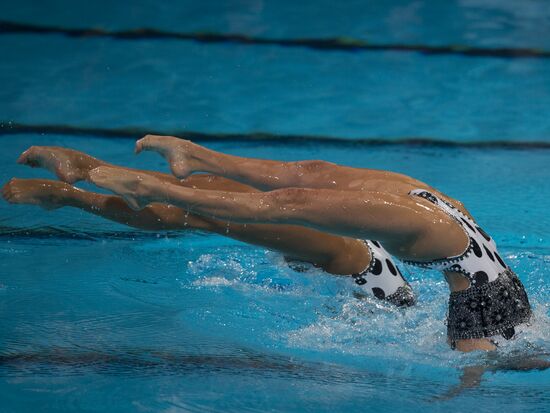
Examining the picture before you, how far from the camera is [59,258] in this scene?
3377 millimetres

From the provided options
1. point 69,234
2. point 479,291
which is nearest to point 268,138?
point 69,234

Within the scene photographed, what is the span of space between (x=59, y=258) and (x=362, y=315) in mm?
1219

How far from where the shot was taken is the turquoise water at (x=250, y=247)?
2234 mm

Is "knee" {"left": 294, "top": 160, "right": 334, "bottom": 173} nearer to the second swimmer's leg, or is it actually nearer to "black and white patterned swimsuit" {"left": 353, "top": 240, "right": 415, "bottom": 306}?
the second swimmer's leg

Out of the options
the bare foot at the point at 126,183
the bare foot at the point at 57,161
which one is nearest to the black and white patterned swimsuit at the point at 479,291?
the bare foot at the point at 126,183

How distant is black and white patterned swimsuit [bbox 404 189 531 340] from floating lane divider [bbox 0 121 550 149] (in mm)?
2113

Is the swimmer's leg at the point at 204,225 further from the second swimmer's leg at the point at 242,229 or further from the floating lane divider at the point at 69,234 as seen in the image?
the floating lane divider at the point at 69,234

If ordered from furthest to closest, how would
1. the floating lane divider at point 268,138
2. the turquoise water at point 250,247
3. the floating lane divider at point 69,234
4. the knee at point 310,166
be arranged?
the floating lane divider at point 268,138, the floating lane divider at point 69,234, the knee at point 310,166, the turquoise water at point 250,247

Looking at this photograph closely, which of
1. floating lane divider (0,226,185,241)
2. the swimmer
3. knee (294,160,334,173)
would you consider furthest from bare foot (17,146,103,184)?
floating lane divider (0,226,185,241)

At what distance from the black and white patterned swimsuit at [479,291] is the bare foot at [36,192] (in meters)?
1.10

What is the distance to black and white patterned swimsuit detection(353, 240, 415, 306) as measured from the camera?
294cm

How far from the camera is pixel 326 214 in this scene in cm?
228

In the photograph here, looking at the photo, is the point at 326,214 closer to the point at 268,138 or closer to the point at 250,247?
the point at 250,247

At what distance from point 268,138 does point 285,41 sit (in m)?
0.85
